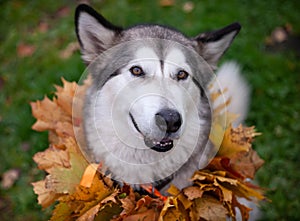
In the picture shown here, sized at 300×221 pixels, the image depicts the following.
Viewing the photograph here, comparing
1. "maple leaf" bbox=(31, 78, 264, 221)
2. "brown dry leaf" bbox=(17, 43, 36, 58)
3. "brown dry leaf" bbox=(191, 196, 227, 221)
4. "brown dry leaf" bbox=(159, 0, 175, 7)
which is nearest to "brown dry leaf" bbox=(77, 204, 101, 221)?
"maple leaf" bbox=(31, 78, 264, 221)

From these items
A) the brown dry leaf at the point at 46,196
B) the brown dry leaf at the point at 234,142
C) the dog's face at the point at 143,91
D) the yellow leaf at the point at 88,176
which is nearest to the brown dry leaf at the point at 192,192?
the dog's face at the point at 143,91

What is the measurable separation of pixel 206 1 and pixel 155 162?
3.20 m

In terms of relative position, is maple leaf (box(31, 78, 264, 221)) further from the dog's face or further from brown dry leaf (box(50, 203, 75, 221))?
the dog's face

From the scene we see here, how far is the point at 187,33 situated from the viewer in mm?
4316

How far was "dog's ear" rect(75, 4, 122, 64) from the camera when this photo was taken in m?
2.12

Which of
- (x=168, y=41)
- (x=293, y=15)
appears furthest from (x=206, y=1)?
(x=168, y=41)

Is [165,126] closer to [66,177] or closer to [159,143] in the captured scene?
[159,143]

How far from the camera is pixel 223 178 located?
82.3 inches

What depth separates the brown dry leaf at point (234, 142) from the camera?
2.25 m

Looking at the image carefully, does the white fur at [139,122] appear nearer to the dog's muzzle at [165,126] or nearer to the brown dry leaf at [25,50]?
the dog's muzzle at [165,126]

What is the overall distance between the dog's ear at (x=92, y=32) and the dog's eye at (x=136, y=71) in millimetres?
290

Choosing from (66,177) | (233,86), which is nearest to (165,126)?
(66,177)

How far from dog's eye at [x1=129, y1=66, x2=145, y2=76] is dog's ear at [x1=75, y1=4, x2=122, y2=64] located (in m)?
0.29

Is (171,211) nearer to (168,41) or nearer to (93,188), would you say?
(93,188)
